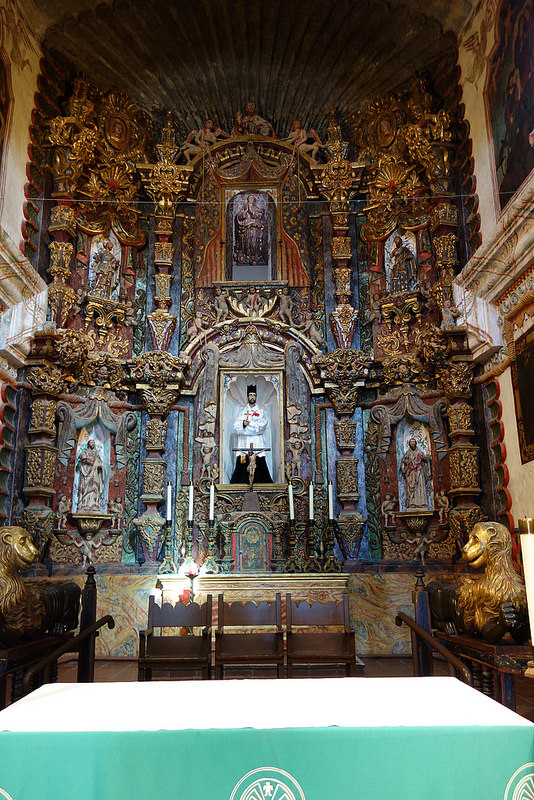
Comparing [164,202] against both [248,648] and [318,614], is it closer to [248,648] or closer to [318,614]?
[318,614]

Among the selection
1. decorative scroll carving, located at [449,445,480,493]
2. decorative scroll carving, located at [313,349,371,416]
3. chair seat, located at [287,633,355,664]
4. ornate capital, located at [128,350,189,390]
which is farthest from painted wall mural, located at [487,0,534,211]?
chair seat, located at [287,633,355,664]

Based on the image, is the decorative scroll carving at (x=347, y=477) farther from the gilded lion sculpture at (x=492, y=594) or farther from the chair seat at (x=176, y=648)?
the chair seat at (x=176, y=648)

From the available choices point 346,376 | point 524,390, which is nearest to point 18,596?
point 524,390

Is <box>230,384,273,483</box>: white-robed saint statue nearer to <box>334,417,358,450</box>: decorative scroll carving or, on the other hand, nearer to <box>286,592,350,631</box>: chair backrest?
<box>334,417,358,450</box>: decorative scroll carving

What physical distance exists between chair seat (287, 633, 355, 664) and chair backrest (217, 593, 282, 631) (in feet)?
1.81

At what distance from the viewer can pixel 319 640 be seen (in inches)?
214

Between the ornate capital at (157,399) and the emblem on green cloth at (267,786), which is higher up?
the ornate capital at (157,399)

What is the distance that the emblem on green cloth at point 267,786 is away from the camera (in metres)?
2.05

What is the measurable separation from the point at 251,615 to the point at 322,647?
0.88m

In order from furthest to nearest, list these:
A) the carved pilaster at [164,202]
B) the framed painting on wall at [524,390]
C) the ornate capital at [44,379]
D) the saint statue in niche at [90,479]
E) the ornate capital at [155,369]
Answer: the carved pilaster at [164,202] → the ornate capital at [155,369] → the saint statue in niche at [90,479] → the ornate capital at [44,379] → the framed painting on wall at [524,390]

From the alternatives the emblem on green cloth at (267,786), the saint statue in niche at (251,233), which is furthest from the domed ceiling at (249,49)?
the emblem on green cloth at (267,786)

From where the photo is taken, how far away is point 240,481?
10.9 m

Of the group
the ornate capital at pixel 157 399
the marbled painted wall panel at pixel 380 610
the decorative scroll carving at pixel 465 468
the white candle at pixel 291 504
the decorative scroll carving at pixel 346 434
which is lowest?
the marbled painted wall panel at pixel 380 610

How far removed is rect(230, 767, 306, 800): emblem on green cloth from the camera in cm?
205
